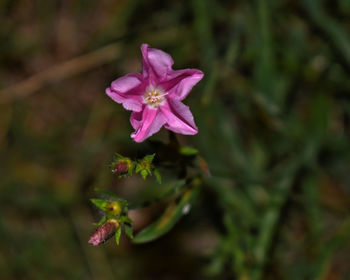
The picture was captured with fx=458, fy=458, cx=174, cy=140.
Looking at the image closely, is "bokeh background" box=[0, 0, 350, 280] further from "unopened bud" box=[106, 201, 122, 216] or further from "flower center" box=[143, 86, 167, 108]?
"unopened bud" box=[106, 201, 122, 216]

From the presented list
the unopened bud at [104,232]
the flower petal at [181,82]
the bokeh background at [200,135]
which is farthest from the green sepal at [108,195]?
the bokeh background at [200,135]

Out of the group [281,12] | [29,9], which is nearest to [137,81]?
[281,12]

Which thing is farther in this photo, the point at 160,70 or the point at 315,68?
the point at 315,68

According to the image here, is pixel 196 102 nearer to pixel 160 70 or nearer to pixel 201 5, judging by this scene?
pixel 201 5

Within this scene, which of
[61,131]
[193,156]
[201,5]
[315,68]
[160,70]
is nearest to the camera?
[160,70]

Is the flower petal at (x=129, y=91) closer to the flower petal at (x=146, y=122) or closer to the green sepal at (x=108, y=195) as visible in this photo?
the flower petal at (x=146, y=122)

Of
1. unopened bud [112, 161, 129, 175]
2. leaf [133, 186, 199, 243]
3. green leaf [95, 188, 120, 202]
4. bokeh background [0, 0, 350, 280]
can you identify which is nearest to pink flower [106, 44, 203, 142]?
unopened bud [112, 161, 129, 175]

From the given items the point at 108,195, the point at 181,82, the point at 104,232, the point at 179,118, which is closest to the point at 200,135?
the point at 181,82
